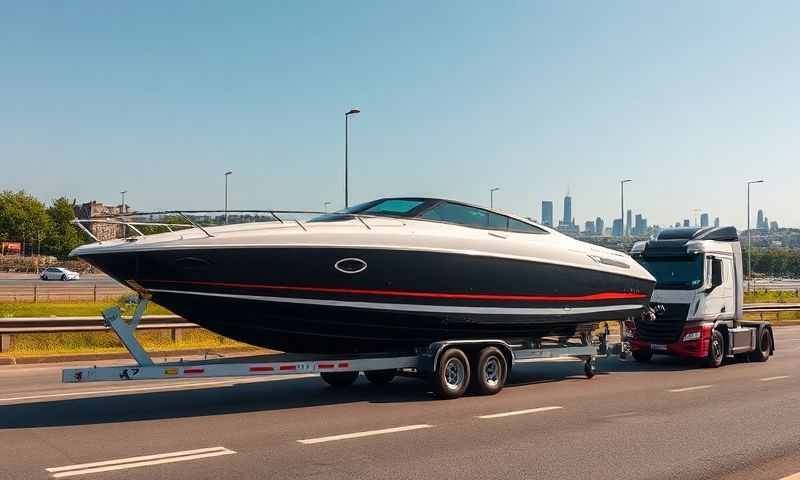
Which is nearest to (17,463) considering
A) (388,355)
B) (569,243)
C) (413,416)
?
(413,416)

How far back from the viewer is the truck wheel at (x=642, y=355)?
17.7m

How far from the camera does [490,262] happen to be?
38.4 ft

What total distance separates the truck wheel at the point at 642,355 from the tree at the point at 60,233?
73190 millimetres

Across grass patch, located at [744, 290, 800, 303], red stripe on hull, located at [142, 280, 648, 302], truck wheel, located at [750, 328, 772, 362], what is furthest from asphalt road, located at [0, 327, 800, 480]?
grass patch, located at [744, 290, 800, 303]

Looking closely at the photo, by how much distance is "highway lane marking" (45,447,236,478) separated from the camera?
677 cm

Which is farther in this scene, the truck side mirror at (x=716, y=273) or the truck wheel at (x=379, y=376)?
the truck side mirror at (x=716, y=273)

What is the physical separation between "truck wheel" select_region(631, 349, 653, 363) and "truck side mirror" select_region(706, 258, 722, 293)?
2.09m

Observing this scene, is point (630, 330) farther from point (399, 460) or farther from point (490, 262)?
point (399, 460)

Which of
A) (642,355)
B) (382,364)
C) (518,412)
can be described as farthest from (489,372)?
(642,355)

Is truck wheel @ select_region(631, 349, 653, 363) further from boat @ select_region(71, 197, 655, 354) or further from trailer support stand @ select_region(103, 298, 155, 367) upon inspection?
trailer support stand @ select_region(103, 298, 155, 367)

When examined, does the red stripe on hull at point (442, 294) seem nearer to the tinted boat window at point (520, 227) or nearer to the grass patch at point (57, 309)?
the tinted boat window at point (520, 227)

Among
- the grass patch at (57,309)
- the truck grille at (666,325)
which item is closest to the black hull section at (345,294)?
the truck grille at (666,325)

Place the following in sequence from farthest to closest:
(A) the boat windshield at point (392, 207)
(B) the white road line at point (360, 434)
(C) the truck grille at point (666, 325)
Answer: (C) the truck grille at point (666, 325) < (A) the boat windshield at point (392, 207) < (B) the white road line at point (360, 434)

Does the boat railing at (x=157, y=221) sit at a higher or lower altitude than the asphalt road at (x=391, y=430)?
higher
